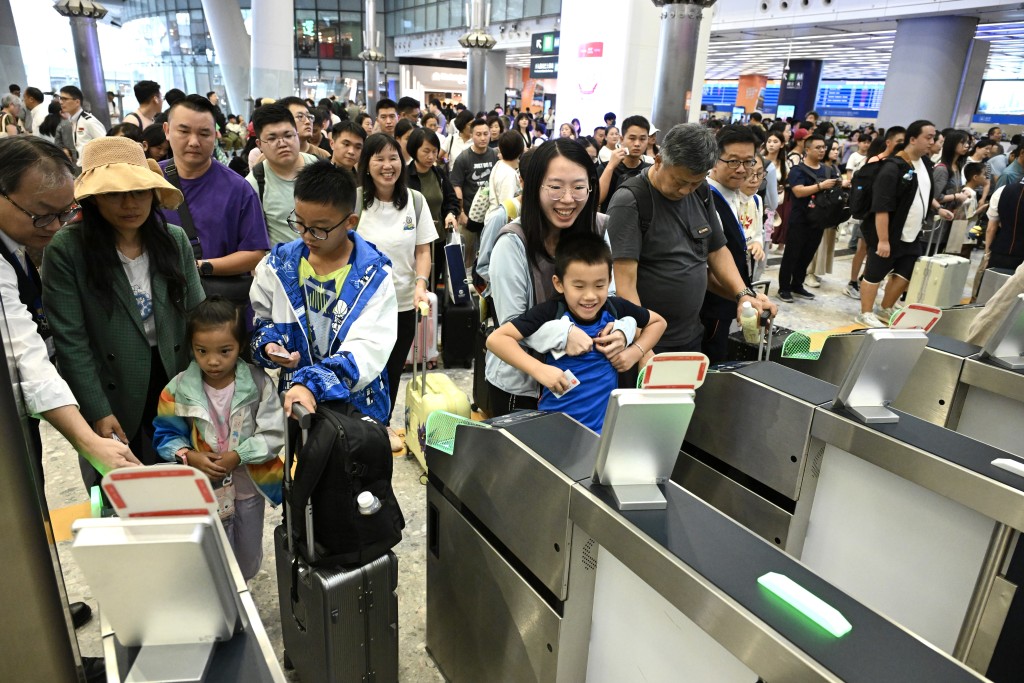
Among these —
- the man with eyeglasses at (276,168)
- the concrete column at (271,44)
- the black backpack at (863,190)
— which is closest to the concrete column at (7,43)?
the man with eyeglasses at (276,168)

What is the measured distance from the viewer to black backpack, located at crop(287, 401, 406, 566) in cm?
164

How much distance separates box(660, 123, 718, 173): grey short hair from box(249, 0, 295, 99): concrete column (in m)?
13.9

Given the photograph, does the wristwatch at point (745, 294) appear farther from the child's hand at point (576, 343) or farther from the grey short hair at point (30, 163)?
the grey short hair at point (30, 163)

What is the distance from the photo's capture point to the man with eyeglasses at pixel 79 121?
270 inches

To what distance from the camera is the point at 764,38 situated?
19828 millimetres

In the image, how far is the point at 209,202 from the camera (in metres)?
2.62

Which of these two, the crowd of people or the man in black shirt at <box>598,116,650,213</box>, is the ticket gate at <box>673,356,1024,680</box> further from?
the man in black shirt at <box>598,116,650,213</box>

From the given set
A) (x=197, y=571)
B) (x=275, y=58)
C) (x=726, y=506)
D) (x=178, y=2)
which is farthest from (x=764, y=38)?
(x=178, y=2)

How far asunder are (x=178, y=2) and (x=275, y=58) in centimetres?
2105

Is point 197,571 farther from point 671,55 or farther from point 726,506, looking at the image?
point 671,55

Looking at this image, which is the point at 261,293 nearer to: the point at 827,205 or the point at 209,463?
the point at 209,463

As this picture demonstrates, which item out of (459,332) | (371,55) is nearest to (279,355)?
(459,332)

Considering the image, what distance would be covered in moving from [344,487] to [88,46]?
1467 centimetres

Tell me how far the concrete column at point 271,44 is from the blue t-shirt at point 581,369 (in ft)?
46.4
